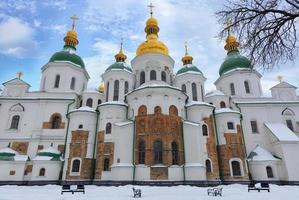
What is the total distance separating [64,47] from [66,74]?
6028 mm

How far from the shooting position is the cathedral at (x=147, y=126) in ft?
79.3

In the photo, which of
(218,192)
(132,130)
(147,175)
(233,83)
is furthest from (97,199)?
(233,83)

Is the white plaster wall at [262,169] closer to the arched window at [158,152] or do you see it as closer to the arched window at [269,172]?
the arched window at [269,172]

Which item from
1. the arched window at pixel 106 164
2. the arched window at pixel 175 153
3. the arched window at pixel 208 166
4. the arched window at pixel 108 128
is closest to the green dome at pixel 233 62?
the arched window at pixel 208 166

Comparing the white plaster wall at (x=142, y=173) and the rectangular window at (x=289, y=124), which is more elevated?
the rectangular window at (x=289, y=124)

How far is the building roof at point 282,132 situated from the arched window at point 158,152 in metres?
14.6

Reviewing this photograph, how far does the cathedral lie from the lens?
951 inches

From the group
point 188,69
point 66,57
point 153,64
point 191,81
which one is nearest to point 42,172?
point 66,57

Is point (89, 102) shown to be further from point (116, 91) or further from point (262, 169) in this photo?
point (262, 169)

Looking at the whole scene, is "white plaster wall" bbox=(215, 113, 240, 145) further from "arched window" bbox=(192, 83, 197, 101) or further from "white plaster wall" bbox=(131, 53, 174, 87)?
"white plaster wall" bbox=(131, 53, 174, 87)

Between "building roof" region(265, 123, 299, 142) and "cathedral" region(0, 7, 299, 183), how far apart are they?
115mm

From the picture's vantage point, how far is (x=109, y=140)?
26.2 meters

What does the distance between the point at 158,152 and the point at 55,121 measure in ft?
49.3

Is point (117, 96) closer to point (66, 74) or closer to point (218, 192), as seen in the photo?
point (66, 74)
